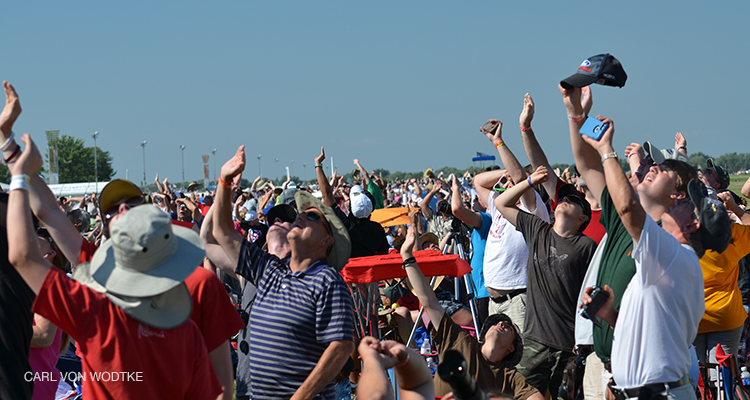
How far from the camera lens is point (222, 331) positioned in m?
2.70

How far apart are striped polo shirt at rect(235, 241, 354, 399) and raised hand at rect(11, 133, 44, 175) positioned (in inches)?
53.4

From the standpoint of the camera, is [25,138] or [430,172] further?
[430,172]

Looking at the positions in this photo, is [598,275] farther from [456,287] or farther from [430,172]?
[430,172]

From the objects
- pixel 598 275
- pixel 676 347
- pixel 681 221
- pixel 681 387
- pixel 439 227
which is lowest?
pixel 439 227

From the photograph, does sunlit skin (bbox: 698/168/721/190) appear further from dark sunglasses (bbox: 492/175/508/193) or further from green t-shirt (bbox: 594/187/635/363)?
green t-shirt (bbox: 594/187/635/363)

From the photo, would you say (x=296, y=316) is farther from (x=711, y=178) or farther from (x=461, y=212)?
(x=711, y=178)

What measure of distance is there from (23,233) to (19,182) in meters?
0.21

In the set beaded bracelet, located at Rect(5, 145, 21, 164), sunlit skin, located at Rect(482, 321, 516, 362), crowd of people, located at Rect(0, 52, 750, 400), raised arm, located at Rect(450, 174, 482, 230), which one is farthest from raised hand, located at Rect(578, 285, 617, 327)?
raised arm, located at Rect(450, 174, 482, 230)

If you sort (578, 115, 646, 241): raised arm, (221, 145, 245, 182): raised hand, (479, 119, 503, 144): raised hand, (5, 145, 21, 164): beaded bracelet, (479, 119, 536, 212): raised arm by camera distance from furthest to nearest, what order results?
(479, 119, 503, 144): raised hand, (479, 119, 536, 212): raised arm, (221, 145, 245, 182): raised hand, (578, 115, 646, 241): raised arm, (5, 145, 21, 164): beaded bracelet

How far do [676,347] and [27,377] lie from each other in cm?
324

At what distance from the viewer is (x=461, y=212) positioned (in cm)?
621

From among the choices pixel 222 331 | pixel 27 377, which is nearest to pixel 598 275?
pixel 222 331

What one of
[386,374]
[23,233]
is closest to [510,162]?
[386,374]

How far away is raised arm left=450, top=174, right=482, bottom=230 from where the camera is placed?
6.15 m
